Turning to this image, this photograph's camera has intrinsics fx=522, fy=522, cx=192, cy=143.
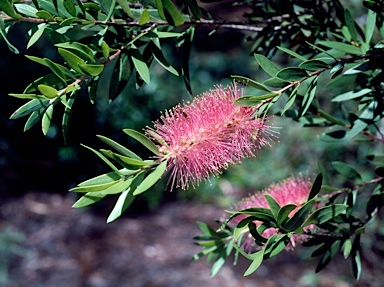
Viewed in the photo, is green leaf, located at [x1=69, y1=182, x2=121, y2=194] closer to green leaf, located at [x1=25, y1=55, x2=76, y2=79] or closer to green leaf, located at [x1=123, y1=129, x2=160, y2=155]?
green leaf, located at [x1=123, y1=129, x2=160, y2=155]

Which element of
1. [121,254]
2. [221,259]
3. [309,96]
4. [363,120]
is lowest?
[121,254]

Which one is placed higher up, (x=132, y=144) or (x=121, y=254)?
(x=132, y=144)

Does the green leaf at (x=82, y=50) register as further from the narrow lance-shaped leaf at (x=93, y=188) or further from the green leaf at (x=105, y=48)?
the narrow lance-shaped leaf at (x=93, y=188)

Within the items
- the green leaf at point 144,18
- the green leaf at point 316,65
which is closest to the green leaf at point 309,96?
the green leaf at point 316,65

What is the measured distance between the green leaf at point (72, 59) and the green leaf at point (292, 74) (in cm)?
26

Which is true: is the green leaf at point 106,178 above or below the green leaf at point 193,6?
below

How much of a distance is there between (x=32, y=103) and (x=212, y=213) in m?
2.88

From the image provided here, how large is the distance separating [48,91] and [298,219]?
36cm

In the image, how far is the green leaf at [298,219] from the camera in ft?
2.11

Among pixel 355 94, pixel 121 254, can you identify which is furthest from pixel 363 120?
pixel 121 254

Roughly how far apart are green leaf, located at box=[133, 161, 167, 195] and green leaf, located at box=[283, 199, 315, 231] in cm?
17

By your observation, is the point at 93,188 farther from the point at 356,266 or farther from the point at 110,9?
the point at 356,266

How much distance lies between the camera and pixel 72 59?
0.67m

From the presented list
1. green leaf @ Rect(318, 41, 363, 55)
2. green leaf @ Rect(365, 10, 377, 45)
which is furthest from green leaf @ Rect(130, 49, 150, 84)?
green leaf @ Rect(365, 10, 377, 45)
